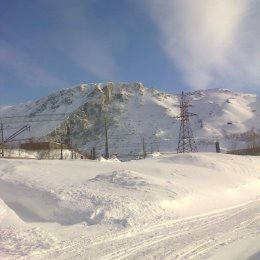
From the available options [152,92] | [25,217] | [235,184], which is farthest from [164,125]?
[25,217]

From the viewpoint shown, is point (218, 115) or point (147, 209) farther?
point (218, 115)

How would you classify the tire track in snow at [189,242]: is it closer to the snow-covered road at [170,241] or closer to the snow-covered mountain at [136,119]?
the snow-covered road at [170,241]

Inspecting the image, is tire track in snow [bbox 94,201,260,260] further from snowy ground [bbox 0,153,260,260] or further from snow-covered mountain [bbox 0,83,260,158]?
snow-covered mountain [bbox 0,83,260,158]

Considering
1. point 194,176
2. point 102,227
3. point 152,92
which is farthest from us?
point 152,92

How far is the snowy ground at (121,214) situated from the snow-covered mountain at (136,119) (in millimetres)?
97125

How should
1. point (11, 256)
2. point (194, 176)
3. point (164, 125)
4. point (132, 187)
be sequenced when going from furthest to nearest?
1. point (164, 125)
2. point (194, 176)
3. point (132, 187)
4. point (11, 256)

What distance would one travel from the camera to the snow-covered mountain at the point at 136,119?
13775 centimetres

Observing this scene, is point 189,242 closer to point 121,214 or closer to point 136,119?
point 121,214

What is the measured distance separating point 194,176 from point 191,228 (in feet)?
34.2

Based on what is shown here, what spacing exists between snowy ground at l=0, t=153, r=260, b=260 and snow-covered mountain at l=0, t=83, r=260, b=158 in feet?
319

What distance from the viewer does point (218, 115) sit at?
157 meters

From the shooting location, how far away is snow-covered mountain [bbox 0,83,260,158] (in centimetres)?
13775

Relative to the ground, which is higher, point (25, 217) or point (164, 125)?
point (164, 125)

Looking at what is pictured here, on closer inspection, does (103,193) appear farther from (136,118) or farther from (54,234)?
(136,118)
